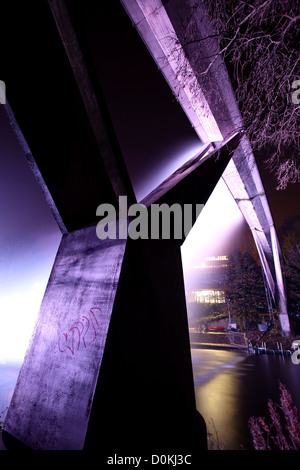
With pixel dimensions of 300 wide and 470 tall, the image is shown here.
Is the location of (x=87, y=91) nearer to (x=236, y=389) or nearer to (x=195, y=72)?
(x=195, y=72)

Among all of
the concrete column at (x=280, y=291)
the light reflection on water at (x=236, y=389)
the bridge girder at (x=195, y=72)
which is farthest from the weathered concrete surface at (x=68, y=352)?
the concrete column at (x=280, y=291)

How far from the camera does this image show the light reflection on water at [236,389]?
5.23 meters

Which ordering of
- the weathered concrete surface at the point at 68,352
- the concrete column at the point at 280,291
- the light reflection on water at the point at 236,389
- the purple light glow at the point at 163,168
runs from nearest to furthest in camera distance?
the weathered concrete surface at the point at 68,352, the light reflection on water at the point at 236,389, the purple light glow at the point at 163,168, the concrete column at the point at 280,291

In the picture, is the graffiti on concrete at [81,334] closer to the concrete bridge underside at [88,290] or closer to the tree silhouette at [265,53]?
the concrete bridge underside at [88,290]

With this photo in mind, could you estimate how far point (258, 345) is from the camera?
16.1 metres

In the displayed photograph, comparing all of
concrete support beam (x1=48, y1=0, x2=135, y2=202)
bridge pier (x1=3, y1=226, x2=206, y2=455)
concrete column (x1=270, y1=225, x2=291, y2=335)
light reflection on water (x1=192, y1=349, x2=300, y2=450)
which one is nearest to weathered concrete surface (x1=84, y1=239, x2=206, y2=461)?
bridge pier (x1=3, y1=226, x2=206, y2=455)

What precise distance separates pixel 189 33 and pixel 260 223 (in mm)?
11215

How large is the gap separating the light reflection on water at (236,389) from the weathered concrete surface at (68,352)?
4.31 metres

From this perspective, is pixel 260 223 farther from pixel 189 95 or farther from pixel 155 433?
pixel 155 433

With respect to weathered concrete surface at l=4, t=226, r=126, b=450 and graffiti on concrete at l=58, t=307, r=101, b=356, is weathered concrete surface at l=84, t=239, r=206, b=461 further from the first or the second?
graffiti on concrete at l=58, t=307, r=101, b=356

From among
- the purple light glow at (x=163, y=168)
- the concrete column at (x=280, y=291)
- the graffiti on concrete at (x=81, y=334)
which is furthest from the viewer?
the concrete column at (x=280, y=291)

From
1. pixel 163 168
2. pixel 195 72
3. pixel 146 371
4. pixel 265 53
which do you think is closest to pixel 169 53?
pixel 195 72

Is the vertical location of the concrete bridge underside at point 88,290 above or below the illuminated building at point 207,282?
below
